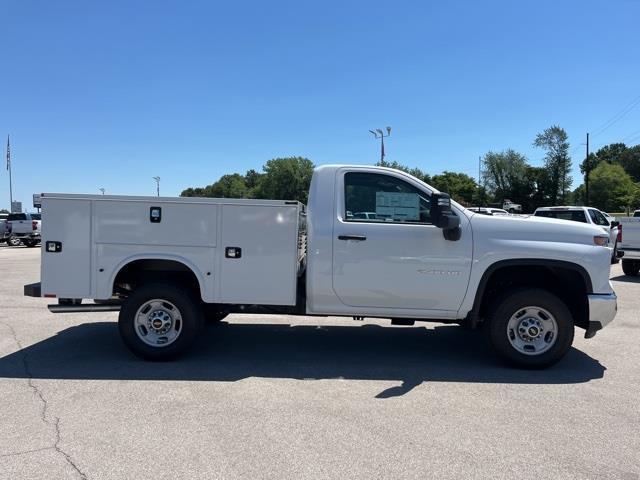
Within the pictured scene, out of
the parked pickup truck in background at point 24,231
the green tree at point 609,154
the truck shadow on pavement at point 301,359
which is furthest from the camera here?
the green tree at point 609,154

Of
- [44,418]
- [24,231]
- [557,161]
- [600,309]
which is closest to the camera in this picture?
[44,418]

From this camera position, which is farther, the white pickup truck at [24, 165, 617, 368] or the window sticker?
the window sticker

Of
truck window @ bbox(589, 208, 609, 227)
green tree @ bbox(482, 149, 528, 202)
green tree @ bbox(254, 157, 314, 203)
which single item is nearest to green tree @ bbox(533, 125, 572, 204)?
green tree @ bbox(482, 149, 528, 202)

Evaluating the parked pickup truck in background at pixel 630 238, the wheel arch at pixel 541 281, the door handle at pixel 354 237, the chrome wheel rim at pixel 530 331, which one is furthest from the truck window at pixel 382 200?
the parked pickup truck in background at pixel 630 238

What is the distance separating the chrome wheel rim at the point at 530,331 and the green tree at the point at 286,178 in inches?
3154

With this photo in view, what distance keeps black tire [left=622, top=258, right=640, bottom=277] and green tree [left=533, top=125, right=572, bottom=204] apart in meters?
71.2

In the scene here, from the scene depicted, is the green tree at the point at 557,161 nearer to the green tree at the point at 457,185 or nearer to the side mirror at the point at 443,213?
the green tree at the point at 457,185

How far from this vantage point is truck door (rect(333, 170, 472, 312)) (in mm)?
5699

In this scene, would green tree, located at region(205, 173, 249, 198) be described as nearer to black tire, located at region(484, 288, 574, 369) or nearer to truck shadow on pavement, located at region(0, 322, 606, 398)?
truck shadow on pavement, located at region(0, 322, 606, 398)

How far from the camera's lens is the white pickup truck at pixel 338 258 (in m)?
5.68

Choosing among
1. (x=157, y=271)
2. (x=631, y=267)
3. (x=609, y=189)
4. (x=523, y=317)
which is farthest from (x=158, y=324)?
(x=609, y=189)

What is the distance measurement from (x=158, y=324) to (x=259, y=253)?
1375 mm

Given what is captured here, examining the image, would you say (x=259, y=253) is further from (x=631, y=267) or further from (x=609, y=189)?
(x=609, y=189)

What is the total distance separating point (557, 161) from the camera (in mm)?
83375
